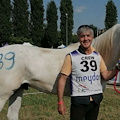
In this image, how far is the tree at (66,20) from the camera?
41.0 metres

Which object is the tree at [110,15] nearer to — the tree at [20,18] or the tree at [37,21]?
the tree at [37,21]

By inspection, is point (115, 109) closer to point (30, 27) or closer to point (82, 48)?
point (82, 48)

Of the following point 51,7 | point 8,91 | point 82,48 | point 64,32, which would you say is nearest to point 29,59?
point 8,91

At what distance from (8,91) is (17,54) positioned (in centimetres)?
54

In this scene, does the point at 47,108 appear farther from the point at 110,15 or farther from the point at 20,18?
the point at 110,15

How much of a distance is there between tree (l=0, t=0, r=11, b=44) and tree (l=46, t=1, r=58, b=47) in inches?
315

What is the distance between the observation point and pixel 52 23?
140ft

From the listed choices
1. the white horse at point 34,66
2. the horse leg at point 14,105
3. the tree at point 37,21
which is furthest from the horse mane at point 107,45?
the tree at point 37,21

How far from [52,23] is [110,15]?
11.8 metres

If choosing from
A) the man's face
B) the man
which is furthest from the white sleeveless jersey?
the man's face

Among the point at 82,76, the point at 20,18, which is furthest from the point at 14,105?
the point at 20,18

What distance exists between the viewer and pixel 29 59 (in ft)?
10.3

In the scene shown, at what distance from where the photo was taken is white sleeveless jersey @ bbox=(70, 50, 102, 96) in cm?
240

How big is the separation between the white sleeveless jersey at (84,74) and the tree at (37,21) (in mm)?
38326
